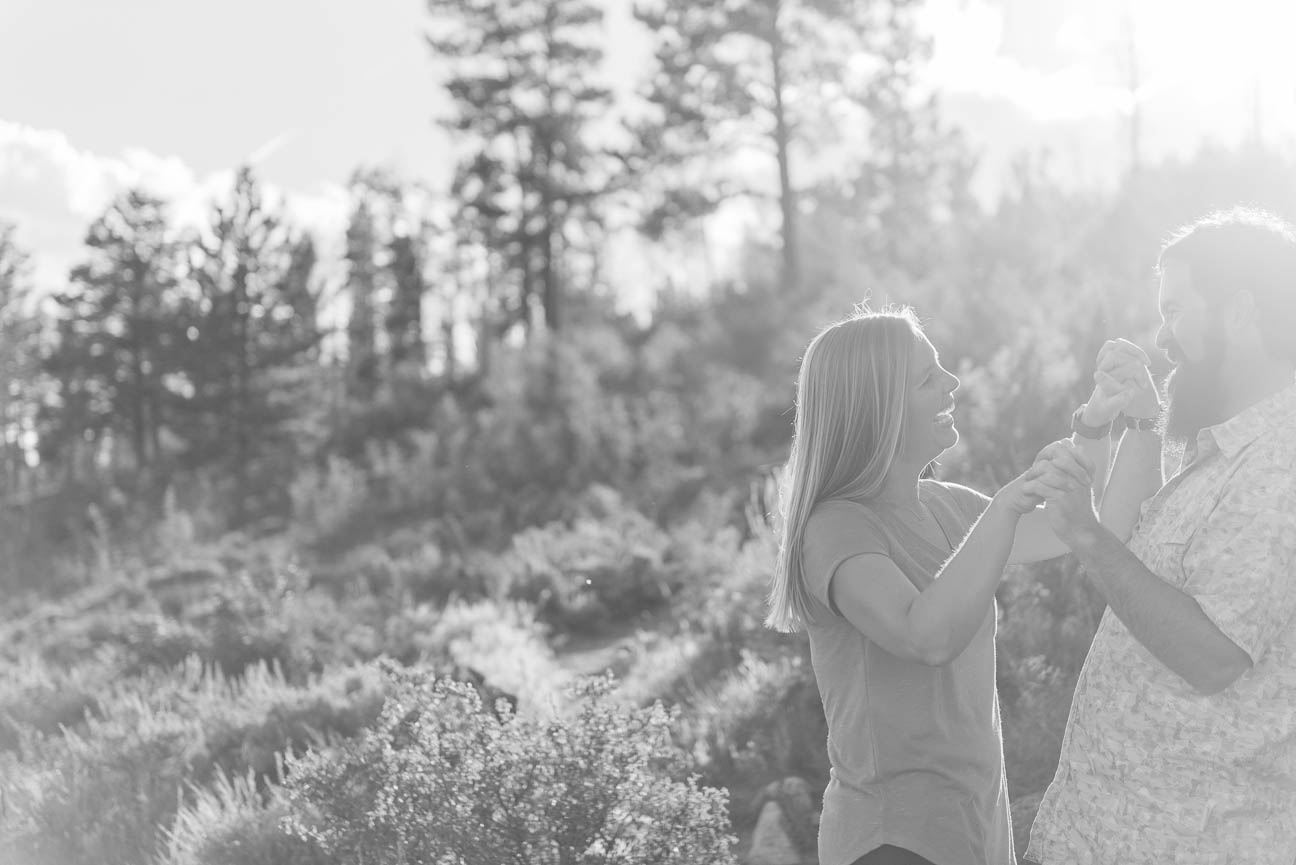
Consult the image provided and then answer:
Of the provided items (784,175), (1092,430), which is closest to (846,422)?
(1092,430)

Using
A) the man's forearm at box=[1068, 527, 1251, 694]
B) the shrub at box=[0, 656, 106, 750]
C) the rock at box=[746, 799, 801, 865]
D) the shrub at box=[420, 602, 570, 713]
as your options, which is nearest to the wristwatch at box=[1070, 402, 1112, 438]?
the man's forearm at box=[1068, 527, 1251, 694]

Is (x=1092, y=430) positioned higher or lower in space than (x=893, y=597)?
higher

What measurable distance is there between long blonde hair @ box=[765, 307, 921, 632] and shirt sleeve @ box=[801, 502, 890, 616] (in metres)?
0.04

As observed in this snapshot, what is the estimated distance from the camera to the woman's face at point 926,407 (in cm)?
259

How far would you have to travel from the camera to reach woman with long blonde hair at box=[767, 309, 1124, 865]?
7.52 ft

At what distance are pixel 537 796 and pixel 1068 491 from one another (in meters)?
2.07

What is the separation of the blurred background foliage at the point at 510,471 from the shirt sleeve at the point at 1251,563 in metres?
2.05

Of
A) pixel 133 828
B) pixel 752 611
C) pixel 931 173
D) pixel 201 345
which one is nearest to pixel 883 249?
pixel 931 173

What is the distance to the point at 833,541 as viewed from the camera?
2.47 m

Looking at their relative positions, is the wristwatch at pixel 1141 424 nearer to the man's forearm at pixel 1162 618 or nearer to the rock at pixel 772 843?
the man's forearm at pixel 1162 618

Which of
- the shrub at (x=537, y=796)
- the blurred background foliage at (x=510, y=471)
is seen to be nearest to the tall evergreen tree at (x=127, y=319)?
the blurred background foliage at (x=510, y=471)

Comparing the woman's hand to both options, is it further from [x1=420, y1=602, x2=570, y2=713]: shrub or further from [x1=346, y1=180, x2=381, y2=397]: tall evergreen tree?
[x1=346, y1=180, x2=381, y2=397]: tall evergreen tree

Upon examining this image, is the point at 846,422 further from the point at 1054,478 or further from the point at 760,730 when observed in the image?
the point at 760,730

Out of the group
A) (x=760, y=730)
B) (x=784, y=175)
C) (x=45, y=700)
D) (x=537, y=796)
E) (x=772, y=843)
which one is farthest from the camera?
(x=784, y=175)
